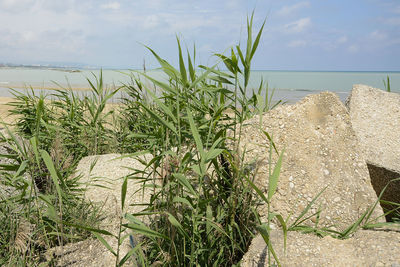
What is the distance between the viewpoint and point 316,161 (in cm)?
216

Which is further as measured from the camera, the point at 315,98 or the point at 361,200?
the point at 315,98

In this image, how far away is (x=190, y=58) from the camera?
1698mm

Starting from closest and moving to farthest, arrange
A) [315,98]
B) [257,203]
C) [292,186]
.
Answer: [257,203]
[292,186]
[315,98]

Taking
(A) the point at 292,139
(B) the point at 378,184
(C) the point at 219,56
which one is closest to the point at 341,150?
(A) the point at 292,139

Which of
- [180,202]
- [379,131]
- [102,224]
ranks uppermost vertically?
[379,131]

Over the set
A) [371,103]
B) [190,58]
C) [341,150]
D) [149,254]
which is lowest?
[149,254]

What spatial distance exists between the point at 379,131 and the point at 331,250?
1809 mm

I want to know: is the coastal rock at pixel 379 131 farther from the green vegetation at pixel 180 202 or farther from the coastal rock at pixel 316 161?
the green vegetation at pixel 180 202

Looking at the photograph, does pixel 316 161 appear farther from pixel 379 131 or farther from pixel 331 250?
pixel 379 131

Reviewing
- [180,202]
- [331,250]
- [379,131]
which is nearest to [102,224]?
[180,202]

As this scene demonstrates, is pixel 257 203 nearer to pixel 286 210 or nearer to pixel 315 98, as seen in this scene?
pixel 286 210

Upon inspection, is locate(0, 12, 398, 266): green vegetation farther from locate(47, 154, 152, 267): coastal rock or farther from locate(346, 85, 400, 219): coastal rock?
locate(346, 85, 400, 219): coastal rock

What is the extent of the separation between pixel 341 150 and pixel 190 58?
1209 mm

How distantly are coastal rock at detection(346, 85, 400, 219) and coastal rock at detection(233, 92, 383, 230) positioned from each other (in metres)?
0.50
